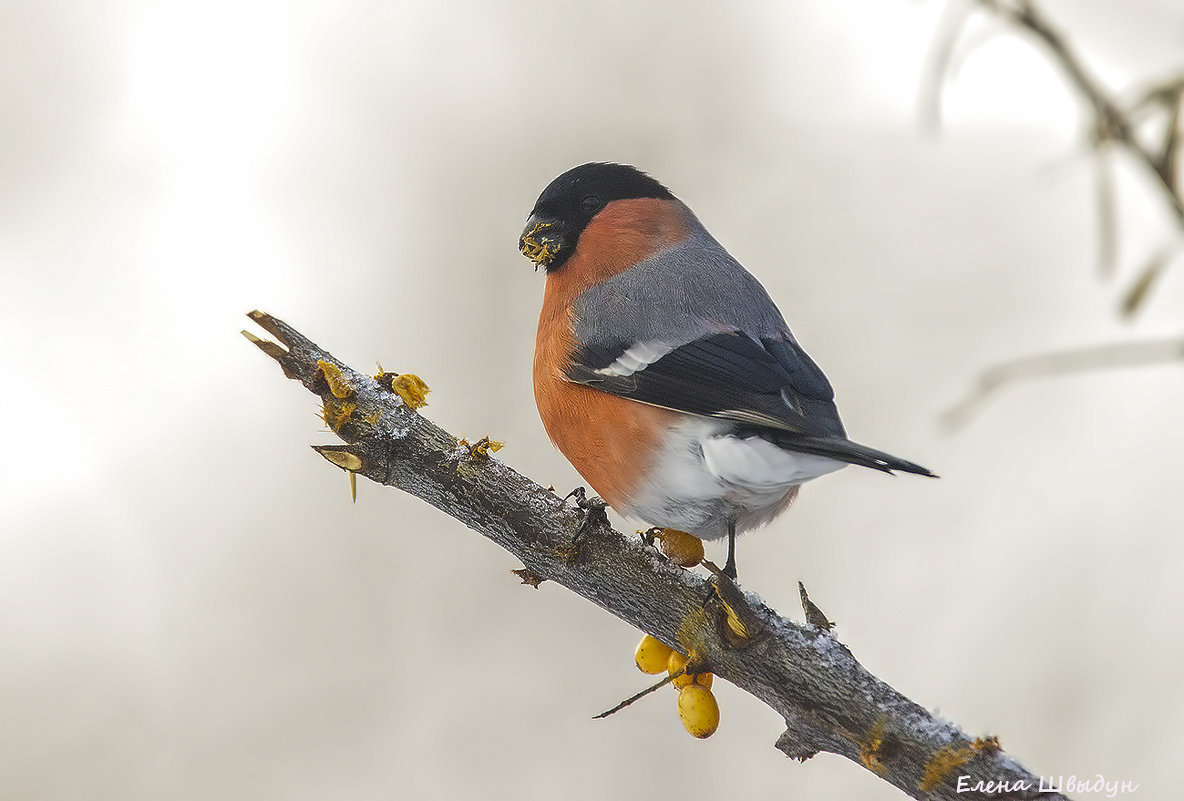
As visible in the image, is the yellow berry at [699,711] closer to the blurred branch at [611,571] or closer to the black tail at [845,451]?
the blurred branch at [611,571]

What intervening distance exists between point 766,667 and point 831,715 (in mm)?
127

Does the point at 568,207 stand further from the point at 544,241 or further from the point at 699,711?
the point at 699,711

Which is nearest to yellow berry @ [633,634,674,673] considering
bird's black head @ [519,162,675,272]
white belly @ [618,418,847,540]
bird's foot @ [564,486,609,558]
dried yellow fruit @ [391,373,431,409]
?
bird's foot @ [564,486,609,558]

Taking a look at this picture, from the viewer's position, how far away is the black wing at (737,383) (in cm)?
210

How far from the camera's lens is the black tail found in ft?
5.49

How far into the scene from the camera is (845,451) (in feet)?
→ 6.10

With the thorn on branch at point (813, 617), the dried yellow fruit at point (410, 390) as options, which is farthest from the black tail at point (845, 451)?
the dried yellow fruit at point (410, 390)

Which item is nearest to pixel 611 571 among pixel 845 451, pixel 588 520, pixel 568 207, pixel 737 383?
pixel 588 520

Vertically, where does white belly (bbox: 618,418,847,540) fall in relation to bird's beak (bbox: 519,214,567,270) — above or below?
below

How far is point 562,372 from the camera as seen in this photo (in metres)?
2.50

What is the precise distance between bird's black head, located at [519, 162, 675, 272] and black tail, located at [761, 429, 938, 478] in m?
1.01

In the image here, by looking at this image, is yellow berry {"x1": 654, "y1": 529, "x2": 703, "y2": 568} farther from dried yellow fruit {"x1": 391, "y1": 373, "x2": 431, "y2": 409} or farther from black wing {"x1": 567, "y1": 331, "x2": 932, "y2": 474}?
dried yellow fruit {"x1": 391, "y1": 373, "x2": 431, "y2": 409}

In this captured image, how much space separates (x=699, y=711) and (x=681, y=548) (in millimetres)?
395

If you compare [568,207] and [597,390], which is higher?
[568,207]
